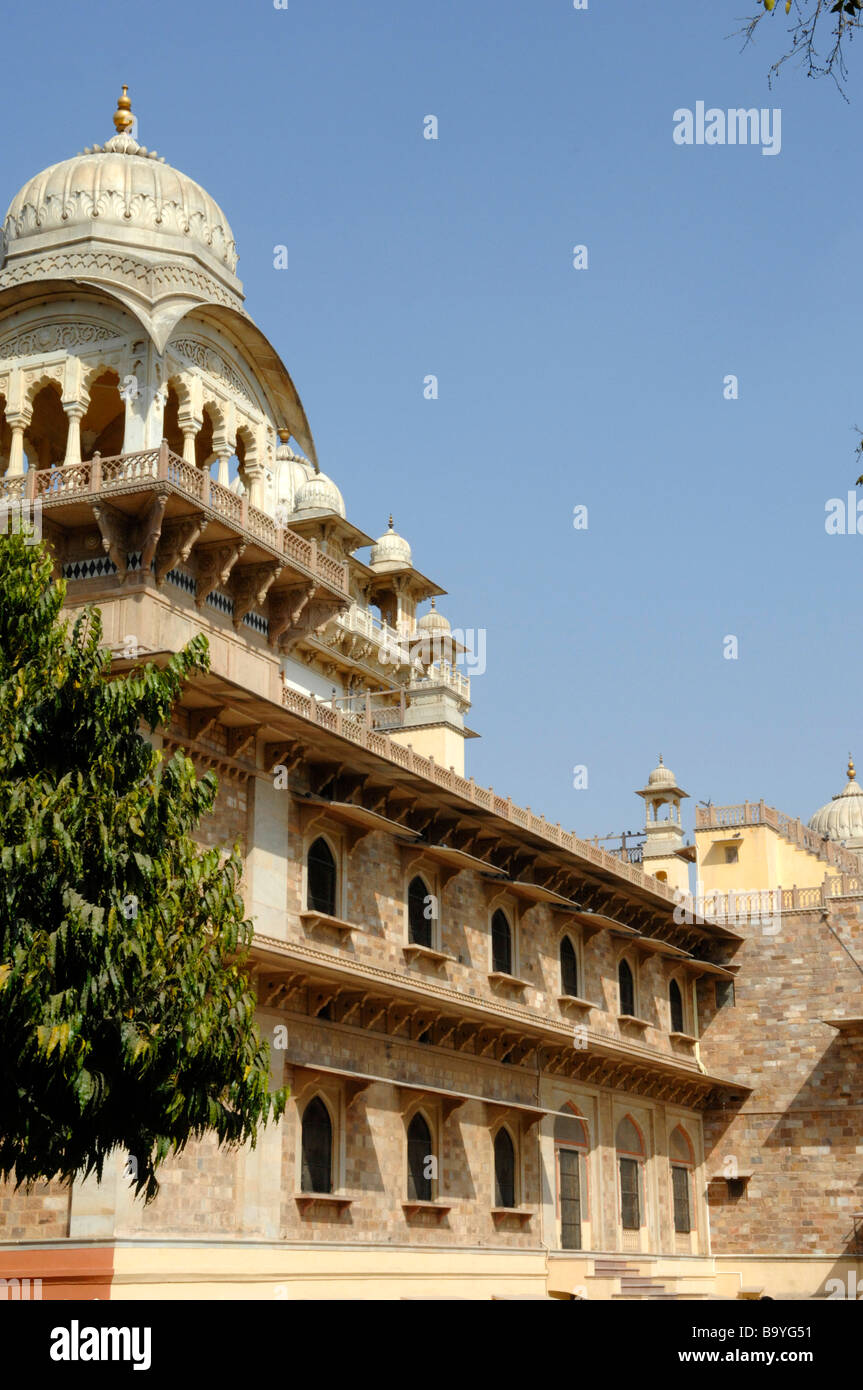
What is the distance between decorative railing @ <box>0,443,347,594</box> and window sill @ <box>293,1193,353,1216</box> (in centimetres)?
887

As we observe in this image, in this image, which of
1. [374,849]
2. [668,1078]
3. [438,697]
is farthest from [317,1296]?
[438,697]

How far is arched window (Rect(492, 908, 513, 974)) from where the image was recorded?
2783cm

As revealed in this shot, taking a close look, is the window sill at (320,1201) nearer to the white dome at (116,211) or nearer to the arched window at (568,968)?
the arched window at (568,968)

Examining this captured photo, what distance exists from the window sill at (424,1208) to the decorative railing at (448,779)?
621 cm

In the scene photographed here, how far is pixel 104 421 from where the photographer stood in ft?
82.5

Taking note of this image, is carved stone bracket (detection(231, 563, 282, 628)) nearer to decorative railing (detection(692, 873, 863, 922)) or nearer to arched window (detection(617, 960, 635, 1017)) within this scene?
arched window (detection(617, 960, 635, 1017))

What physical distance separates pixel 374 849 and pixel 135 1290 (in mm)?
8351

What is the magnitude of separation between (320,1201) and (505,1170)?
20.5 ft

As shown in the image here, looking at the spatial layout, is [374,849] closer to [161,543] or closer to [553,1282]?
[161,543]

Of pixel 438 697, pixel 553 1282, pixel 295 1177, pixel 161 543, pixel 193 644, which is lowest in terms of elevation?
pixel 553 1282

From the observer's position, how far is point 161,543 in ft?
69.5

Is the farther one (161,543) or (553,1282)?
(553,1282)

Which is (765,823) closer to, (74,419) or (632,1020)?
(632,1020)

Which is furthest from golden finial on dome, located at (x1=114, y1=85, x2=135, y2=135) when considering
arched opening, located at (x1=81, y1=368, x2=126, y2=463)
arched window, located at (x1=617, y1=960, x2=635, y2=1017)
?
arched window, located at (x1=617, y1=960, x2=635, y2=1017)
